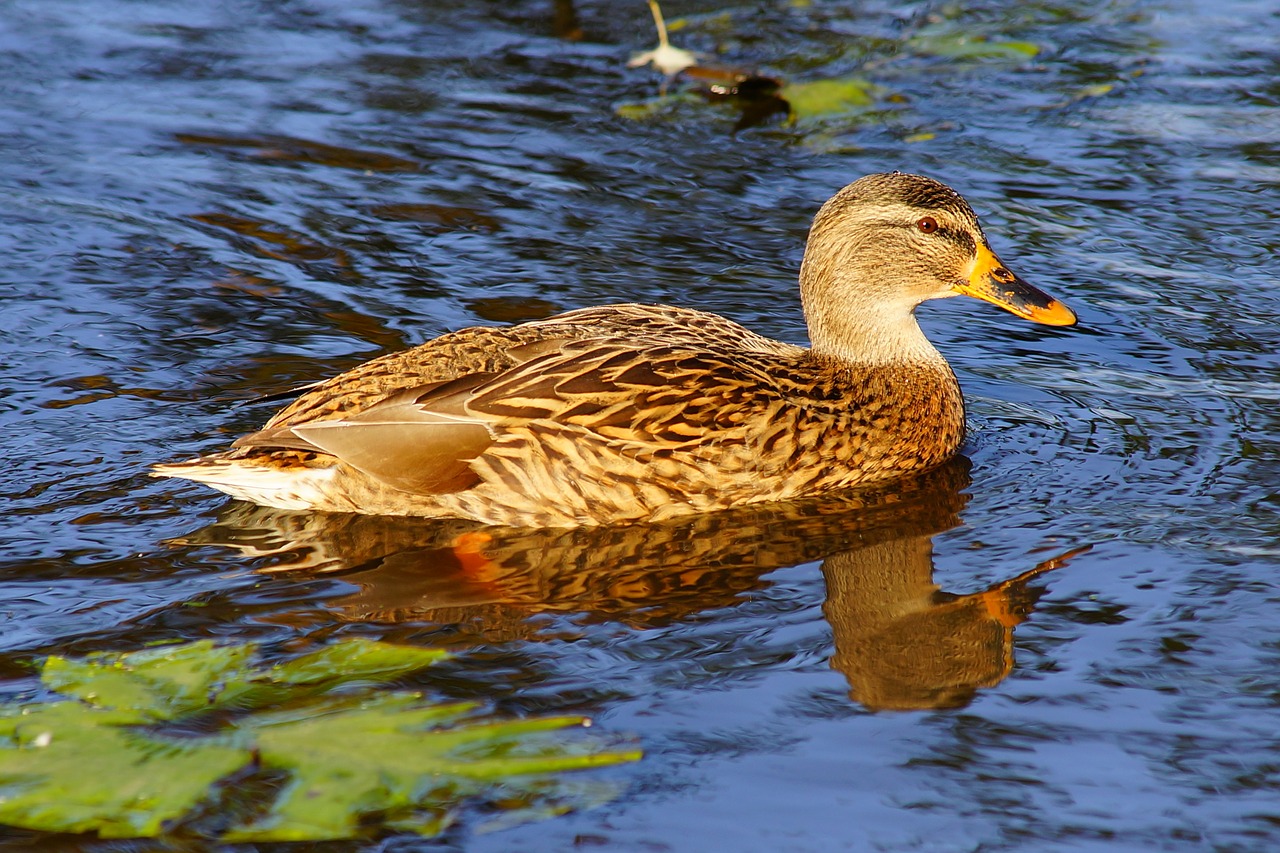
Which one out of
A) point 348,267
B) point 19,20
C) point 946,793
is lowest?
point 946,793

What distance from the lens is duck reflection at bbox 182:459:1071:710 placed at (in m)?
5.82

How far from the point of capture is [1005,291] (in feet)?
25.4

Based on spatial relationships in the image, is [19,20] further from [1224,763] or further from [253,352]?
[1224,763]

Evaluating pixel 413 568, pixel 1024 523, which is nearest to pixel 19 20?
A: pixel 413 568

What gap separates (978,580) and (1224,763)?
1490 millimetres

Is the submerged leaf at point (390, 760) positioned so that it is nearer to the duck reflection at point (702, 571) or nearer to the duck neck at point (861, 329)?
the duck reflection at point (702, 571)

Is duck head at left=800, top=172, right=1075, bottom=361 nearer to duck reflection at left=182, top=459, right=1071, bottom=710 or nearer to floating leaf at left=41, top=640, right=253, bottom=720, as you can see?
duck reflection at left=182, top=459, right=1071, bottom=710

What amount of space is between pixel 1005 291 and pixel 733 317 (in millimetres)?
1798

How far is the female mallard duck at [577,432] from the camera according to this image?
6.90 meters

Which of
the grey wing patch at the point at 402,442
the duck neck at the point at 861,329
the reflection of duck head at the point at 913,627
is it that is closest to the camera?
the reflection of duck head at the point at 913,627

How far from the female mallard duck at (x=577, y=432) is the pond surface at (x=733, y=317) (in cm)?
18

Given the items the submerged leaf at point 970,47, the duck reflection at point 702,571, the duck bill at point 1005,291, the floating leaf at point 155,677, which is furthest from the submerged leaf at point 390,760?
the submerged leaf at point 970,47

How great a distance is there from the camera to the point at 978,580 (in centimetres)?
631

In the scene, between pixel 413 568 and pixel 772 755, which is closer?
pixel 772 755
